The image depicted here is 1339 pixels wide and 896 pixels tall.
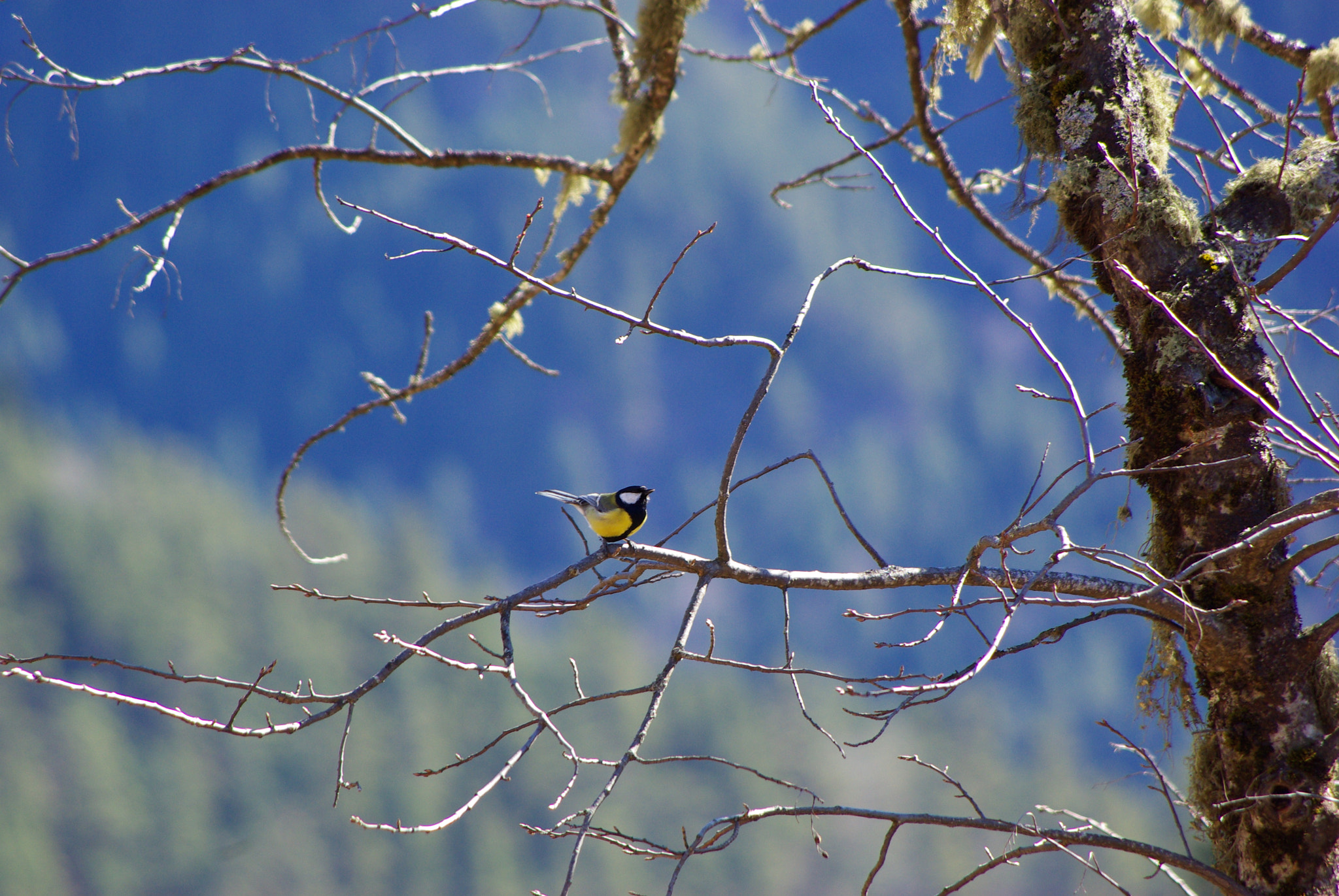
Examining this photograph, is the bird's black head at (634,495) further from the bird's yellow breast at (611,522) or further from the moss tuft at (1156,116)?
the moss tuft at (1156,116)

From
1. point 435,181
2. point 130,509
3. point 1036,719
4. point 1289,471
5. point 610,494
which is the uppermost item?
point 435,181

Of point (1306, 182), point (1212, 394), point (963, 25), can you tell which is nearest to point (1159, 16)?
point (963, 25)

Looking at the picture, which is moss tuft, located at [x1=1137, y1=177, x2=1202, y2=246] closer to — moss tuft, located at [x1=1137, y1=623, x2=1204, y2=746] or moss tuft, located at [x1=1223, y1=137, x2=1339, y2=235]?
moss tuft, located at [x1=1223, y1=137, x2=1339, y2=235]

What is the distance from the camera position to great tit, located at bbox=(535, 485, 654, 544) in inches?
177

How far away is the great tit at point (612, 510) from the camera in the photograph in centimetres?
450

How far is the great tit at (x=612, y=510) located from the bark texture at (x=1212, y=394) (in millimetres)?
2639

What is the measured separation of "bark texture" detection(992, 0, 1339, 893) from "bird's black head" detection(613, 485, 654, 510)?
9.12 feet

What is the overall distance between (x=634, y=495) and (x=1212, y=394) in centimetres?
313

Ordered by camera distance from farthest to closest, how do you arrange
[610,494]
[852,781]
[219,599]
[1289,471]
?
[219,599] → [852,781] → [610,494] → [1289,471]

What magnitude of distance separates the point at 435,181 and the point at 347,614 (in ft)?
46.6

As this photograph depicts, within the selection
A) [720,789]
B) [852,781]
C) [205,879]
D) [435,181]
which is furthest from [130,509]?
[852,781]

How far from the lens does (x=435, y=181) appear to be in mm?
26484

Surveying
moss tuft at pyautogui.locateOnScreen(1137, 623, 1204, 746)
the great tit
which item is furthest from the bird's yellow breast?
moss tuft at pyautogui.locateOnScreen(1137, 623, 1204, 746)

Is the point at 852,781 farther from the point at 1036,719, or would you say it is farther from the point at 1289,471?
the point at 1289,471
